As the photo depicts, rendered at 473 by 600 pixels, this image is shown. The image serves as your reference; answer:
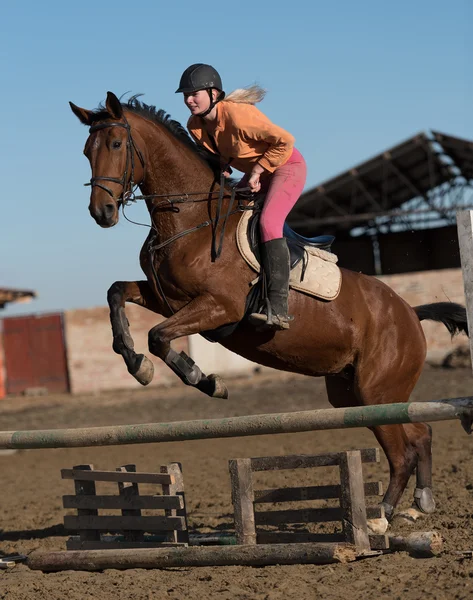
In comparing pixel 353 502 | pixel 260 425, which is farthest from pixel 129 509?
pixel 353 502

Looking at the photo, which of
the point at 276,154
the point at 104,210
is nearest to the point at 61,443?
the point at 104,210

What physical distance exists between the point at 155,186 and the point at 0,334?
18.4 m

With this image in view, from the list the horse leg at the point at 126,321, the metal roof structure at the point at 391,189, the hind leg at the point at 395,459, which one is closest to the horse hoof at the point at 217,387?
the horse leg at the point at 126,321

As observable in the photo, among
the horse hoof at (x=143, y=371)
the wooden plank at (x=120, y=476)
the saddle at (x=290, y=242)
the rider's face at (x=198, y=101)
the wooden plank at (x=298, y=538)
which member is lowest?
the wooden plank at (x=298, y=538)

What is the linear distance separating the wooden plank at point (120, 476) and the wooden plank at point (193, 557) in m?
0.51

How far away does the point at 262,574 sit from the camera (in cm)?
443

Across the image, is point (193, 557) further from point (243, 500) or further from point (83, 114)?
point (83, 114)

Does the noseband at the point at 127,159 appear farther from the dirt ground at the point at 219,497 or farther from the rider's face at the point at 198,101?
the dirt ground at the point at 219,497

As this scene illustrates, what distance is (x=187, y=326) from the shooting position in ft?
16.3

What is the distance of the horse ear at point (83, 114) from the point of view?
5.11m

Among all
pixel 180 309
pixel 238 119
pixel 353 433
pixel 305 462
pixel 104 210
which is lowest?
pixel 353 433

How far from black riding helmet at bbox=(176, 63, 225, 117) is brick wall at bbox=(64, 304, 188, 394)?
1588 centimetres

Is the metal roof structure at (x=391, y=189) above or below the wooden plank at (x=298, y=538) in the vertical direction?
above

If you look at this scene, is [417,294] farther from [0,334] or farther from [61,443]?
→ [61,443]
